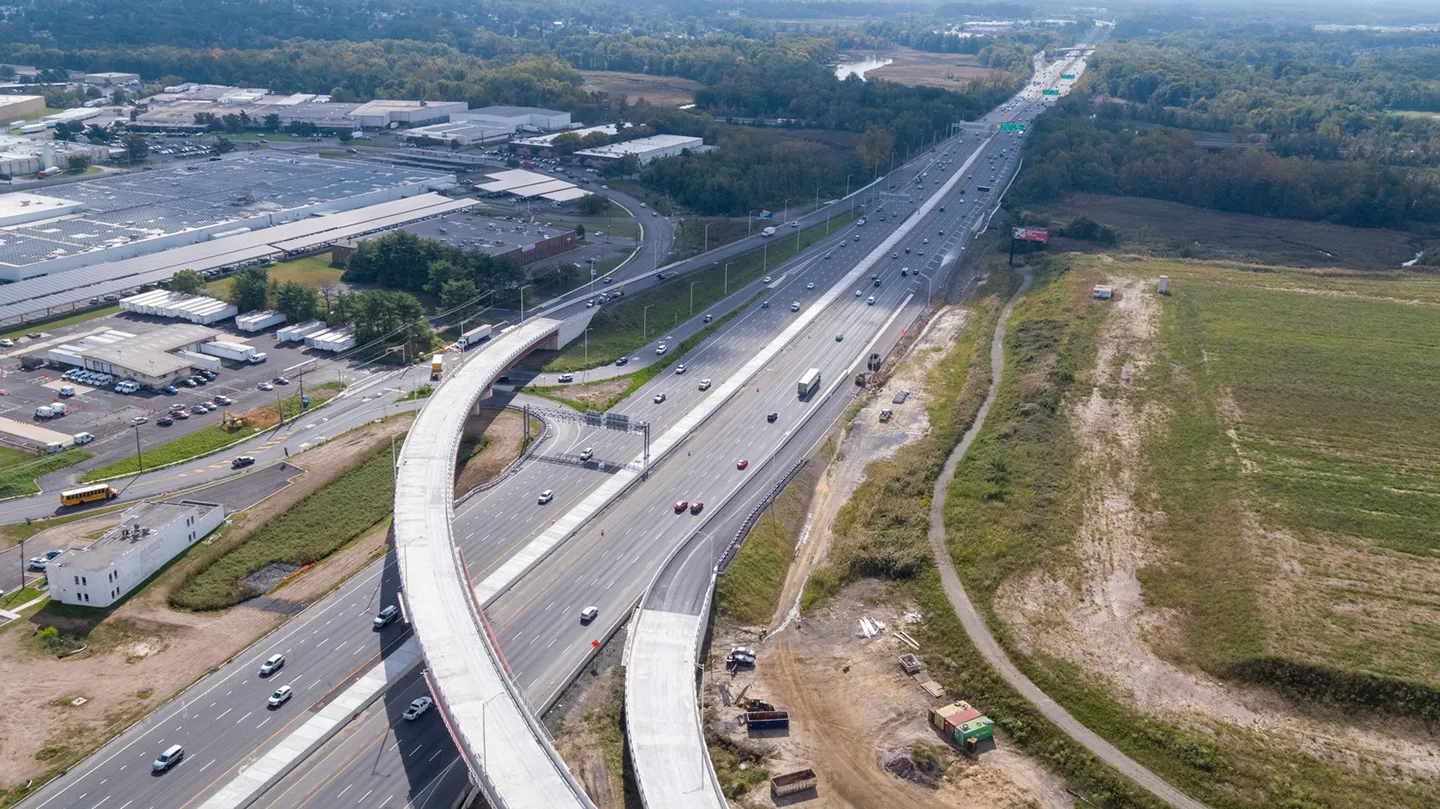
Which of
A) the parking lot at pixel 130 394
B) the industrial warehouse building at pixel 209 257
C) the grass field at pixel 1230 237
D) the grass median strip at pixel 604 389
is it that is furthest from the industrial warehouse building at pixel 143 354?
the grass field at pixel 1230 237

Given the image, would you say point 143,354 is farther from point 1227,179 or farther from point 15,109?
point 1227,179

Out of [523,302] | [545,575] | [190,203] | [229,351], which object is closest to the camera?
[545,575]

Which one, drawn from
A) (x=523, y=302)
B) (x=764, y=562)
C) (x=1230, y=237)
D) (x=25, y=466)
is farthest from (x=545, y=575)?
(x=1230, y=237)

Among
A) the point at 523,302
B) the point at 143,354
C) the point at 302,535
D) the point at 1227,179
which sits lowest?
the point at 302,535

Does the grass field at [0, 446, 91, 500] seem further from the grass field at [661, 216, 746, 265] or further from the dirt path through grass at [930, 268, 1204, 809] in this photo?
the grass field at [661, 216, 746, 265]

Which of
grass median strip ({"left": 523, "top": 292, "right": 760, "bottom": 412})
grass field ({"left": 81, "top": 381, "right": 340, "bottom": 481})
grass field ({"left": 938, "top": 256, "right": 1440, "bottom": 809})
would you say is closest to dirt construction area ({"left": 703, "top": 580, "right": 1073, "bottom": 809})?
grass field ({"left": 938, "top": 256, "right": 1440, "bottom": 809})
